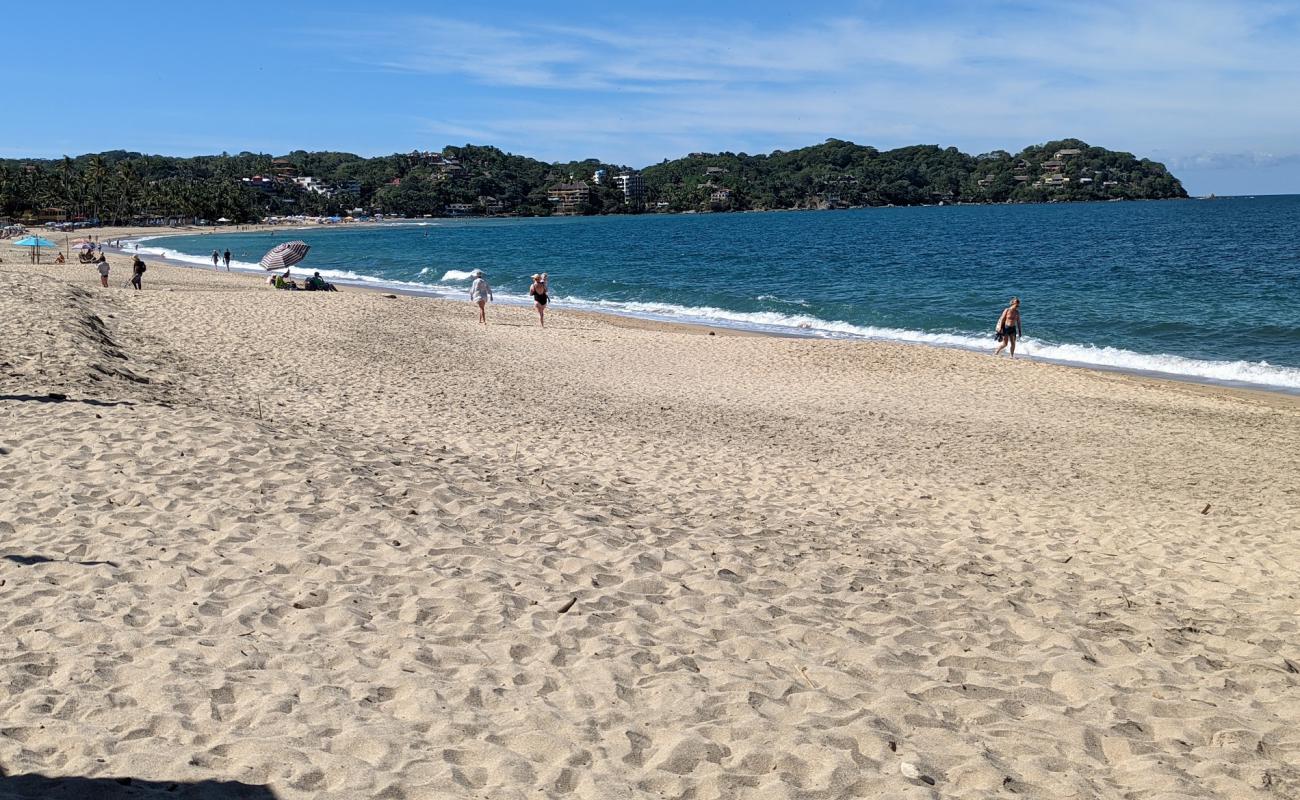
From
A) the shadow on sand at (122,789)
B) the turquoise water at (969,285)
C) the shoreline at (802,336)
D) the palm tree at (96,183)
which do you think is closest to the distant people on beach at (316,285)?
the shoreline at (802,336)

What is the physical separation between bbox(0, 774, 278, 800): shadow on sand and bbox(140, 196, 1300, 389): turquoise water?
21.1 meters

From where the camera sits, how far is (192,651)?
Answer: 4676 mm

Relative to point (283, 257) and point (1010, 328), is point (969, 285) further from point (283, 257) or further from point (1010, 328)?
point (283, 257)

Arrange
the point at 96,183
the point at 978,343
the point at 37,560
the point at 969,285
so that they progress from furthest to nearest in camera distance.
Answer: the point at 96,183 < the point at 969,285 < the point at 978,343 < the point at 37,560

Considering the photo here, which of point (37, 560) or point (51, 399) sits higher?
point (51, 399)

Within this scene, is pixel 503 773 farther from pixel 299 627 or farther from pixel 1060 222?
pixel 1060 222

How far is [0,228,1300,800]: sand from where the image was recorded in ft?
13.1

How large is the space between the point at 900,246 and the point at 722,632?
6769 cm

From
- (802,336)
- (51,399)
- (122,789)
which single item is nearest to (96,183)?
(802,336)

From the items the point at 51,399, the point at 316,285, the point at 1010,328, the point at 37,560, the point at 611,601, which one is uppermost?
the point at 316,285

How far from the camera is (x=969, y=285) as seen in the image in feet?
131

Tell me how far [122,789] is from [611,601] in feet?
9.47

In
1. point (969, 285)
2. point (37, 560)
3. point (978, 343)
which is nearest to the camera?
point (37, 560)

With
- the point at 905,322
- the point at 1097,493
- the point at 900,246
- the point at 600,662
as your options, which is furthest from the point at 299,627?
the point at 900,246
